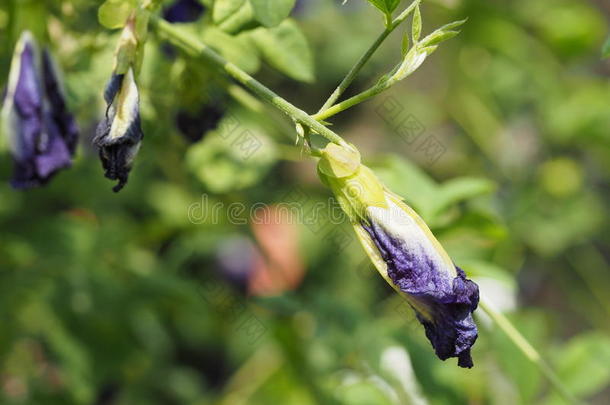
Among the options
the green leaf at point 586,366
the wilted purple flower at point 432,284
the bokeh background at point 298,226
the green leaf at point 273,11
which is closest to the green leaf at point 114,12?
the green leaf at point 273,11

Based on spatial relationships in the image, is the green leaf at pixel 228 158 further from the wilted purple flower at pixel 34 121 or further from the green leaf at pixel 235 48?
the wilted purple flower at pixel 34 121

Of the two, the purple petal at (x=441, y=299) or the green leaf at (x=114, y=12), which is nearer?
the purple petal at (x=441, y=299)

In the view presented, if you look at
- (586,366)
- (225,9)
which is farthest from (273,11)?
(586,366)

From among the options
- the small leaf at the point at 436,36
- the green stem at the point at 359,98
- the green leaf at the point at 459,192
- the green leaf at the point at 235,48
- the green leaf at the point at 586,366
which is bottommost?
the green leaf at the point at 586,366

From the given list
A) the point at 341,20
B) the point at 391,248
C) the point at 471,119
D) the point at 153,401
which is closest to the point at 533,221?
the point at 471,119

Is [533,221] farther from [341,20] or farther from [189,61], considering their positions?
[189,61]

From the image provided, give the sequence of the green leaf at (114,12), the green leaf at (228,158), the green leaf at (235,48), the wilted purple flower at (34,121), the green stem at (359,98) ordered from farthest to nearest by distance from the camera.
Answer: the green leaf at (228,158), the green leaf at (235,48), the wilted purple flower at (34,121), the green leaf at (114,12), the green stem at (359,98)
